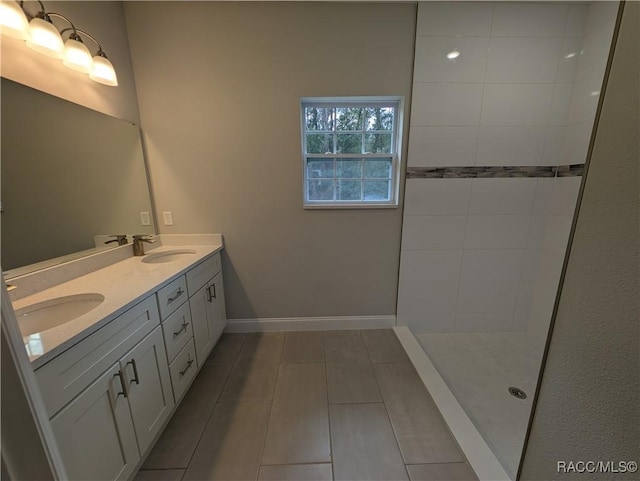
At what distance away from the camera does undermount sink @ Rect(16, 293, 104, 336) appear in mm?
1094

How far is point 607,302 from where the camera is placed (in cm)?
53

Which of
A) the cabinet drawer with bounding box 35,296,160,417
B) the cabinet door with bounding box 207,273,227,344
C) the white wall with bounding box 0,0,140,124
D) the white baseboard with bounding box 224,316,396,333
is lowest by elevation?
the white baseboard with bounding box 224,316,396,333

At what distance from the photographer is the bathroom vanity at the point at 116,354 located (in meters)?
0.85

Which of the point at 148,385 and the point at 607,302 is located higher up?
the point at 607,302

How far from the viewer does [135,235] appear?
Answer: 1933 mm

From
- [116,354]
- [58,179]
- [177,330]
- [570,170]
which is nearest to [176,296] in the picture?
[177,330]

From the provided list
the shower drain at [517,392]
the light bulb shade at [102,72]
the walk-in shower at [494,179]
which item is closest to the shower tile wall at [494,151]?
the walk-in shower at [494,179]

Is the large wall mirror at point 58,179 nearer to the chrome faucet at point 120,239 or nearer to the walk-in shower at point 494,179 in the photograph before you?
the chrome faucet at point 120,239

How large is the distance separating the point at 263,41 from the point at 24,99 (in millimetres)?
1503

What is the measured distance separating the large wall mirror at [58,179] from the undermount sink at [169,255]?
251 mm

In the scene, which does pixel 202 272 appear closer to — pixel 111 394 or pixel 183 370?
pixel 183 370

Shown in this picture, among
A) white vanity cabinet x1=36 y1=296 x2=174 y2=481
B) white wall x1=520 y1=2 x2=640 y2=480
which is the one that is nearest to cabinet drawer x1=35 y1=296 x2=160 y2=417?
white vanity cabinet x1=36 y1=296 x2=174 y2=481

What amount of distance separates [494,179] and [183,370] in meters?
2.81

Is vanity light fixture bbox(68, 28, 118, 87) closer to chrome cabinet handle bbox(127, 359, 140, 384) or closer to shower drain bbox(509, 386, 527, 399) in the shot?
chrome cabinet handle bbox(127, 359, 140, 384)
